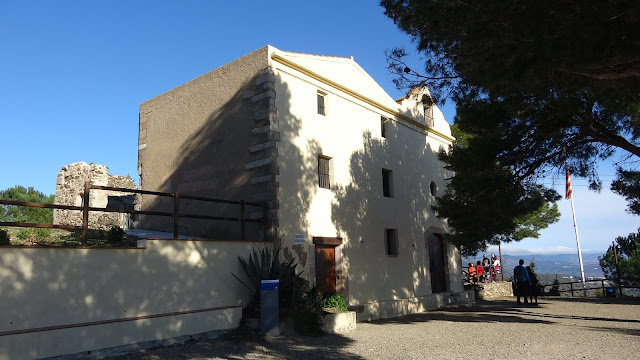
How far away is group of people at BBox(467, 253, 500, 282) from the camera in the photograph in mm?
21594

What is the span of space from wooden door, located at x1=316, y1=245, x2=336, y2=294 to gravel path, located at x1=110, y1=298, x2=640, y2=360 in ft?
4.43

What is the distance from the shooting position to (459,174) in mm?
11688

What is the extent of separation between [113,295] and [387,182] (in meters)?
9.72

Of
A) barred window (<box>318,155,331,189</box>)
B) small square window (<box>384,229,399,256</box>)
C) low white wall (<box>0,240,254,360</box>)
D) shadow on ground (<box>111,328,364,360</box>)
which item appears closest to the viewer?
low white wall (<box>0,240,254,360</box>)

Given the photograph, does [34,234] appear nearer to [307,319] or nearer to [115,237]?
[115,237]

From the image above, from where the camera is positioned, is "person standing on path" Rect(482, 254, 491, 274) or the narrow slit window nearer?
the narrow slit window

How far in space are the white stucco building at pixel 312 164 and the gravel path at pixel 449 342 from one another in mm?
2267

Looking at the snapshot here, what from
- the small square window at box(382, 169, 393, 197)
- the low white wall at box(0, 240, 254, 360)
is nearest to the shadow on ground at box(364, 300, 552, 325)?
the small square window at box(382, 169, 393, 197)

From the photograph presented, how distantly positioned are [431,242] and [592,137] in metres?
7.73

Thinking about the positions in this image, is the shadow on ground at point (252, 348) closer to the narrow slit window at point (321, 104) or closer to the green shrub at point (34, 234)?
the green shrub at point (34, 234)

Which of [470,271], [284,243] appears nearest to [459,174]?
[284,243]

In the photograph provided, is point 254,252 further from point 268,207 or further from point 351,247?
point 351,247

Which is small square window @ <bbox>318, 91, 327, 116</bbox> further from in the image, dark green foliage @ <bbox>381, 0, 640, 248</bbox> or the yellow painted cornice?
dark green foliage @ <bbox>381, 0, 640, 248</bbox>

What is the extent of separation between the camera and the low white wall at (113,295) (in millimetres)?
6801
